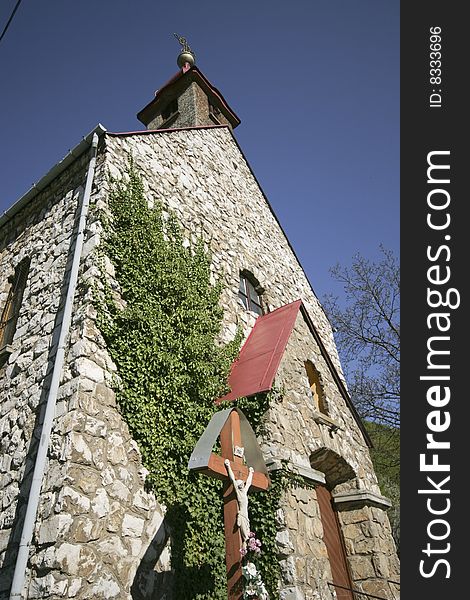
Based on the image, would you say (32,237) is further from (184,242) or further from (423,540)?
(423,540)

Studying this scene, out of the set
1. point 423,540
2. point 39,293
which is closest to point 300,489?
point 423,540

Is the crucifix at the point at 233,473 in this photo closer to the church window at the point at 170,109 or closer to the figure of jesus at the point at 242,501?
the figure of jesus at the point at 242,501

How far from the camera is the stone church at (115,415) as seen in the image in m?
3.69

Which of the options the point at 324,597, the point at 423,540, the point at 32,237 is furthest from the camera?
the point at 32,237

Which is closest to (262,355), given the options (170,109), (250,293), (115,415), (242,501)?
(115,415)

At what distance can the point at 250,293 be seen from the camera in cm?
841

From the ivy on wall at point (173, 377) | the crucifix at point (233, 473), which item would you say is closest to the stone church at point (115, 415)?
the ivy on wall at point (173, 377)

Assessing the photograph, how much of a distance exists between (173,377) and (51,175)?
4.14 metres

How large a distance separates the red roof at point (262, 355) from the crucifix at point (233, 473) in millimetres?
1164

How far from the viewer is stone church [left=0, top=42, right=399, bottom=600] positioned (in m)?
3.69

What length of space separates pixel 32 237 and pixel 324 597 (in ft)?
20.5

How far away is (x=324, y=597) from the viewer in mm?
4051

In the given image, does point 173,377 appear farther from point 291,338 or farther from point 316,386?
point 316,386

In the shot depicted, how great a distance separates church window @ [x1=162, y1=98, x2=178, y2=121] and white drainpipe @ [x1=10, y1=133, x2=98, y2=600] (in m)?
9.87
